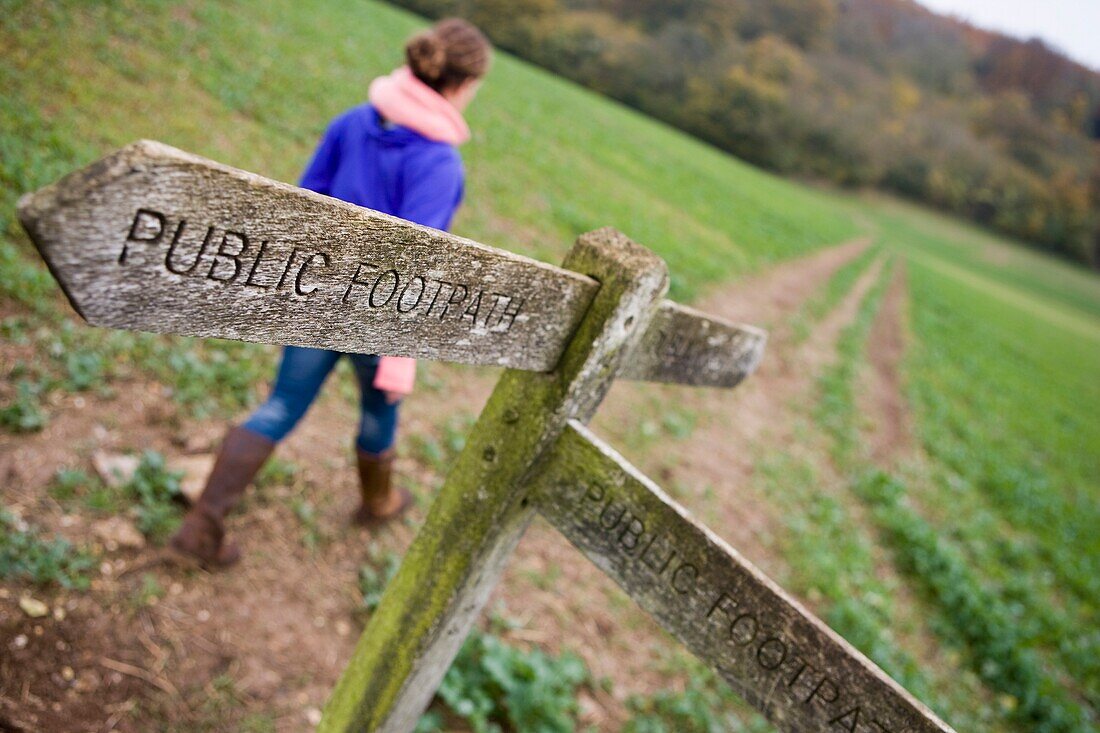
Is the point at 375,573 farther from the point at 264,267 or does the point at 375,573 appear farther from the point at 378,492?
the point at 264,267

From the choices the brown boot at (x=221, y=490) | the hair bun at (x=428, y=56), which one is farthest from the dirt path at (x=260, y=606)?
the hair bun at (x=428, y=56)

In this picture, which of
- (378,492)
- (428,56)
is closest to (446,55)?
(428,56)

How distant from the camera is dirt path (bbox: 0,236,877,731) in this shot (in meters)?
2.12

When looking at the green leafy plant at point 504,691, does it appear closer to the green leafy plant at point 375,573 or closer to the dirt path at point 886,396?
the green leafy plant at point 375,573

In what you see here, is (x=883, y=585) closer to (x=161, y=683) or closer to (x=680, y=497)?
(x=680, y=497)

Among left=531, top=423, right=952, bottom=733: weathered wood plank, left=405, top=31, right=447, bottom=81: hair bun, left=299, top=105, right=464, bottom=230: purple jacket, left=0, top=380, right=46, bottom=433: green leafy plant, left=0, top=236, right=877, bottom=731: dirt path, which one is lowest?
left=0, top=236, right=877, bottom=731: dirt path

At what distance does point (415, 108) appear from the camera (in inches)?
94.8

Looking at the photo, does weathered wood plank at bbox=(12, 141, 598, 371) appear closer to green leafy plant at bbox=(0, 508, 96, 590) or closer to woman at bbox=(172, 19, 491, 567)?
woman at bbox=(172, 19, 491, 567)

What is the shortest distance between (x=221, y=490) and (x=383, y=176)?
1.33 metres

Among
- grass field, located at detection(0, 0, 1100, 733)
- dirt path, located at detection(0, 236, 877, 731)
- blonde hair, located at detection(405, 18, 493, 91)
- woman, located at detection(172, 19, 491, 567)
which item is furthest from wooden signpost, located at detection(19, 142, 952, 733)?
blonde hair, located at detection(405, 18, 493, 91)

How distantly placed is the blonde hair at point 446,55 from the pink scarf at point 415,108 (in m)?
0.07

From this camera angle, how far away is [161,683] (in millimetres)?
2203

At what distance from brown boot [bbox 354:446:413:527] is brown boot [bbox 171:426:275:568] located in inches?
21.7

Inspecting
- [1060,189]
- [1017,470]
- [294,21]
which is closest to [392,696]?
[1017,470]
